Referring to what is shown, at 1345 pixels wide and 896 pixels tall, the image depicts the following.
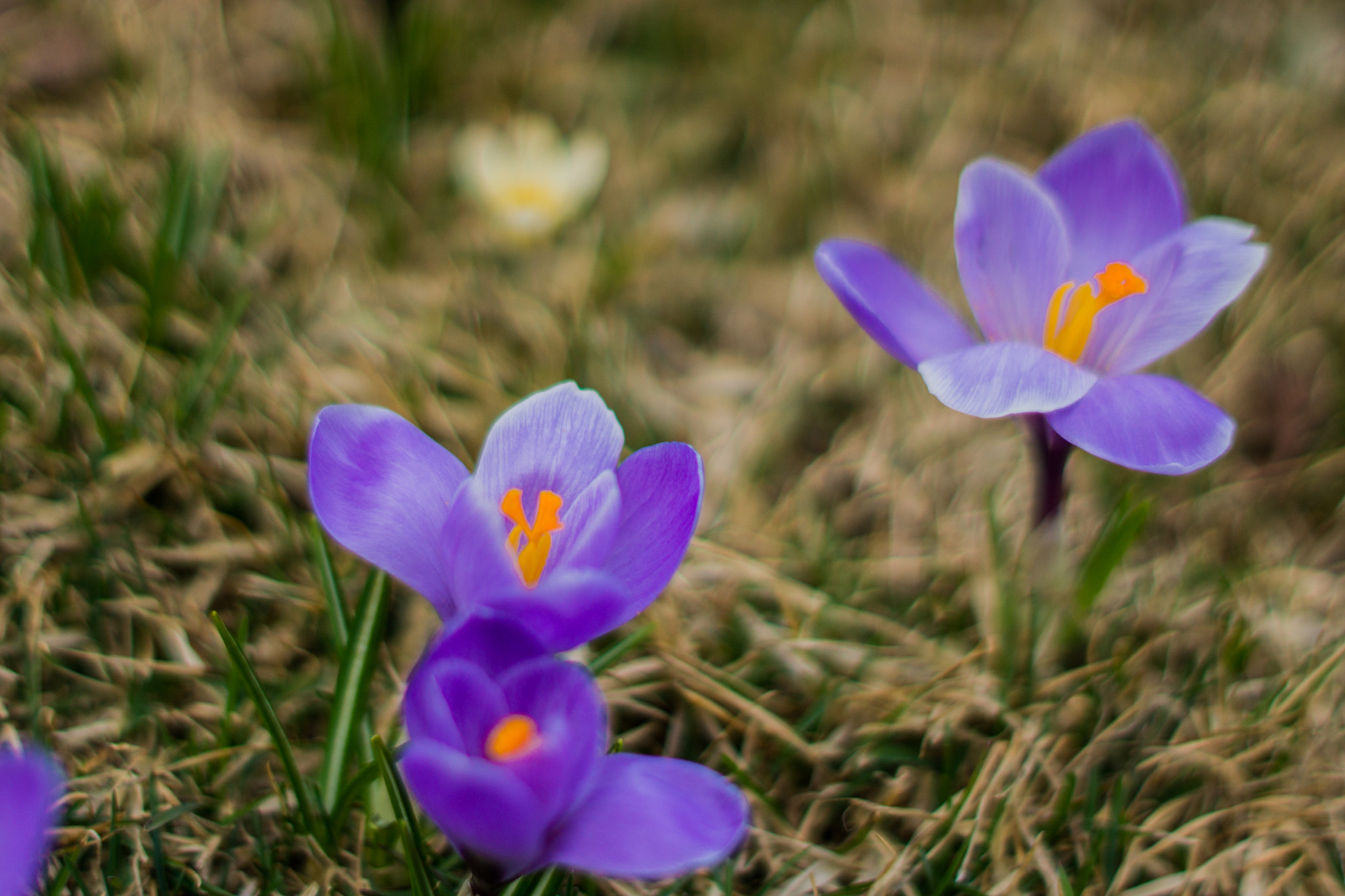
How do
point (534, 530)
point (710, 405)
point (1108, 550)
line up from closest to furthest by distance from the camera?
point (534, 530) < point (1108, 550) < point (710, 405)

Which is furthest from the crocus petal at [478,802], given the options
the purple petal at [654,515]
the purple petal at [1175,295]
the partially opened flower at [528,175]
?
the partially opened flower at [528,175]

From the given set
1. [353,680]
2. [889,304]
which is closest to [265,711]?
[353,680]

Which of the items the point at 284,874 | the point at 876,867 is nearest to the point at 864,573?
the point at 876,867

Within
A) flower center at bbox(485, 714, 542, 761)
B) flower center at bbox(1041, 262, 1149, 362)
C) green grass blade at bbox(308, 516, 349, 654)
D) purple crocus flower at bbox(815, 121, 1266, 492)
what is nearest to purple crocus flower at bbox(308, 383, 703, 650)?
flower center at bbox(485, 714, 542, 761)

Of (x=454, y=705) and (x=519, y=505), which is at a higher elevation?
(x=519, y=505)

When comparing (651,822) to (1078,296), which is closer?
(651,822)

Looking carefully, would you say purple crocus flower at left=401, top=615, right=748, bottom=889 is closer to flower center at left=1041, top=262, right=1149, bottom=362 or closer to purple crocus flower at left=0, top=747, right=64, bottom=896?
purple crocus flower at left=0, top=747, right=64, bottom=896

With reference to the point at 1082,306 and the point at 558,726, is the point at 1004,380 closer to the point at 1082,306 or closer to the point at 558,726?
the point at 1082,306
